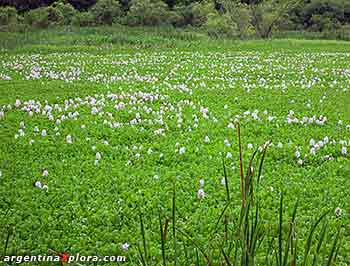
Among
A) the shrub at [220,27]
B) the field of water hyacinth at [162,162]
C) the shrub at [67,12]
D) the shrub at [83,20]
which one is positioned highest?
the shrub at [67,12]

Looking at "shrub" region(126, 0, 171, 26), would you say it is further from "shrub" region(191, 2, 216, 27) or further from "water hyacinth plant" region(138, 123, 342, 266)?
"water hyacinth plant" region(138, 123, 342, 266)

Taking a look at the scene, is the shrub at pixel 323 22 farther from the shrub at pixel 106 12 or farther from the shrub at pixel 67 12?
the shrub at pixel 67 12

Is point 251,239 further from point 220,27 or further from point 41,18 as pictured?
point 41,18

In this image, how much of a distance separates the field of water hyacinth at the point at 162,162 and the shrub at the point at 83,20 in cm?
2800

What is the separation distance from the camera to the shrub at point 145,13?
4028 cm

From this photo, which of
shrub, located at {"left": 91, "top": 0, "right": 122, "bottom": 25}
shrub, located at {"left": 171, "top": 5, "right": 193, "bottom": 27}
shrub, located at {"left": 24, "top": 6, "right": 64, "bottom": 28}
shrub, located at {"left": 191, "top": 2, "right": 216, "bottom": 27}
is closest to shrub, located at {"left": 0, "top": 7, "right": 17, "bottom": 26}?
shrub, located at {"left": 24, "top": 6, "right": 64, "bottom": 28}

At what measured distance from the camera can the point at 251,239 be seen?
5.82 ft

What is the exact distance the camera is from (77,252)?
4.36 meters

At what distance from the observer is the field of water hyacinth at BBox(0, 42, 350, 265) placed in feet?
14.9

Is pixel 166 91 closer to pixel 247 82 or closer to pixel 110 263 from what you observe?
pixel 247 82

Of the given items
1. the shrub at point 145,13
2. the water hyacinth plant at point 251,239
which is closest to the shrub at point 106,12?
the shrub at point 145,13

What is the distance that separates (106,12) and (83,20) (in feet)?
8.91

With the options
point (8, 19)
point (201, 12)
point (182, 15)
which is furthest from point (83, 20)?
Result: point (201, 12)

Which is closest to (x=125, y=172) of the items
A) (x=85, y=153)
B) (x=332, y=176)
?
(x=85, y=153)
